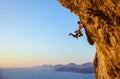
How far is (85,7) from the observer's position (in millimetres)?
18688

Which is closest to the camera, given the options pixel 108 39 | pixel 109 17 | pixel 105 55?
pixel 109 17

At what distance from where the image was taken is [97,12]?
18.4m

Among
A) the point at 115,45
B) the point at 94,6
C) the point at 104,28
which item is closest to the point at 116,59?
the point at 115,45

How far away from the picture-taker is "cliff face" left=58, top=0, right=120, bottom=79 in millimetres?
17434

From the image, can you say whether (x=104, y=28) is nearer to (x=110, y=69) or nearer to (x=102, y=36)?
(x=102, y=36)

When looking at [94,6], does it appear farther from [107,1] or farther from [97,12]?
[107,1]

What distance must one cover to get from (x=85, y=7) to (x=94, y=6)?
678 mm

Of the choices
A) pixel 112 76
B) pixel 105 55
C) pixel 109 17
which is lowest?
pixel 112 76

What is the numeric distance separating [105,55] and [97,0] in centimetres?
489

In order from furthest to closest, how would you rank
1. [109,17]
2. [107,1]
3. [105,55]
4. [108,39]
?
[105,55] < [108,39] < [109,17] < [107,1]

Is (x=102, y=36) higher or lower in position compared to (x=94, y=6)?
lower

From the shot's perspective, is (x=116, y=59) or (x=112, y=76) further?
(x=112, y=76)

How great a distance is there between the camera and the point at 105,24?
1819 cm

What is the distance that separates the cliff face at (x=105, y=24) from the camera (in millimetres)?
17434
